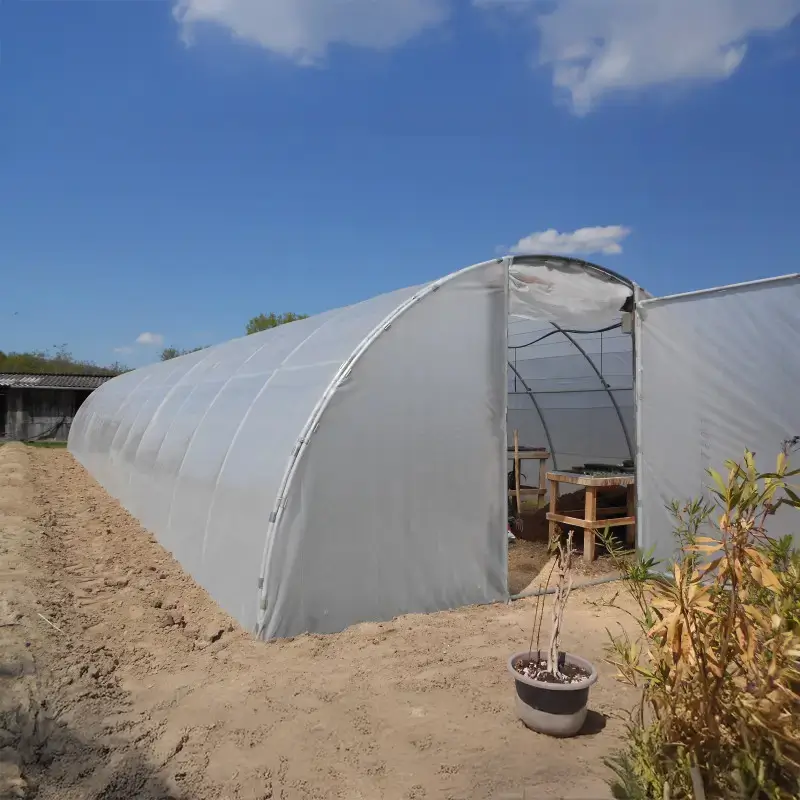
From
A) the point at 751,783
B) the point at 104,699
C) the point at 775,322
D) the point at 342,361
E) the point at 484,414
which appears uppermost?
the point at 775,322

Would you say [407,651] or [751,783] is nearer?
[751,783]

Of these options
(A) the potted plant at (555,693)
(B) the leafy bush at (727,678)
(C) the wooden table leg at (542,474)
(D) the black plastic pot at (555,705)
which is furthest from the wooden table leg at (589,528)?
(B) the leafy bush at (727,678)

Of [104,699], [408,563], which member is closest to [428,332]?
[408,563]

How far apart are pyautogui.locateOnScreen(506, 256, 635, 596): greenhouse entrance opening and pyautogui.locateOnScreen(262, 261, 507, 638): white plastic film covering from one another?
821 mm

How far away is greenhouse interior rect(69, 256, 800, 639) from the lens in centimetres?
541

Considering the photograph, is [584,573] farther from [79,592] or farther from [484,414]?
[79,592]

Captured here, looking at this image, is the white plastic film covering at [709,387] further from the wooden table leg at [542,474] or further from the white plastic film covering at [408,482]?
the wooden table leg at [542,474]

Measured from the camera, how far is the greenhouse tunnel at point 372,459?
5.37m

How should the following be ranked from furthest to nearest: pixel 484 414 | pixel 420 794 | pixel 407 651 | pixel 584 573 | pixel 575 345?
pixel 575 345, pixel 584 573, pixel 484 414, pixel 407 651, pixel 420 794

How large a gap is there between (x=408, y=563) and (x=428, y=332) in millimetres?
2030

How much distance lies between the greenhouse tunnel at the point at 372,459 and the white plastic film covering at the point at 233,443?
0.03m

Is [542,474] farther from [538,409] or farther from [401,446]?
[401,446]

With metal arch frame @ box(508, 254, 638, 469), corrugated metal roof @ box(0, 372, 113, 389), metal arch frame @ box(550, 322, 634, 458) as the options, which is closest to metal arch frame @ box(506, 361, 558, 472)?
metal arch frame @ box(508, 254, 638, 469)

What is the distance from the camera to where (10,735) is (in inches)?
143
